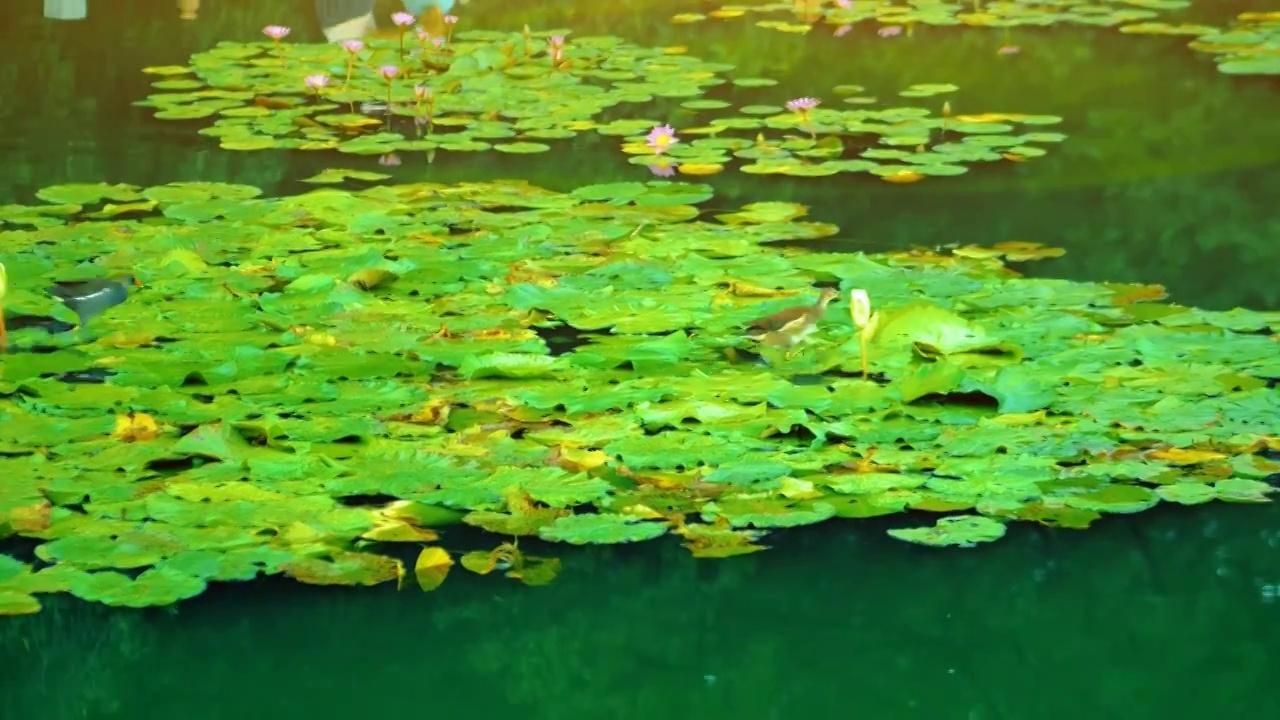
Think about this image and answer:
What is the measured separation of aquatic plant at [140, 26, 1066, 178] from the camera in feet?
17.0

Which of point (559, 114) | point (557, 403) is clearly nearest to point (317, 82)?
point (559, 114)

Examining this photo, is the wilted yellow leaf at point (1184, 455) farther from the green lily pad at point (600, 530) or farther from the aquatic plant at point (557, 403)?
the green lily pad at point (600, 530)

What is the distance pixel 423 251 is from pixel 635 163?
116cm

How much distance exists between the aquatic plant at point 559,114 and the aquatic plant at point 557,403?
95 centimetres

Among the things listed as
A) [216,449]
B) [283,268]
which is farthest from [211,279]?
[216,449]

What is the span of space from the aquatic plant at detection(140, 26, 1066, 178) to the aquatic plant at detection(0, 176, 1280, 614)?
0.95 m

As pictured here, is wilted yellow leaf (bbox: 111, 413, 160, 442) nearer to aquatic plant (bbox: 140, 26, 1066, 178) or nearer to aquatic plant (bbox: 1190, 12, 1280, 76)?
aquatic plant (bbox: 140, 26, 1066, 178)

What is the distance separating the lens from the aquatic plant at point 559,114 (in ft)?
17.0

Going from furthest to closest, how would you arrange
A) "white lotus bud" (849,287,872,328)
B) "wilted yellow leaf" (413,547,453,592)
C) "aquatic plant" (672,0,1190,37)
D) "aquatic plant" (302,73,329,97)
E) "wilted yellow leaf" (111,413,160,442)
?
"aquatic plant" (672,0,1190,37), "aquatic plant" (302,73,329,97), "white lotus bud" (849,287,872,328), "wilted yellow leaf" (111,413,160,442), "wilted yellow leaf" (413,547,453,592)

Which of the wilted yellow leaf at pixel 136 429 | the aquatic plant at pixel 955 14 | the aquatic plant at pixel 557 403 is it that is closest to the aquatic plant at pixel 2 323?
the aquatic plant at pixel 557 403

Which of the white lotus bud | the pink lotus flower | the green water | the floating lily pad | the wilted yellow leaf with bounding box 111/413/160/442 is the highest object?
the pink lotus flower

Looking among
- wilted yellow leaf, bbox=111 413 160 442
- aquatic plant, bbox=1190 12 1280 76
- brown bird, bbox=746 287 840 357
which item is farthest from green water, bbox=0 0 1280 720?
aquatic plant, bbox=1190 12 1280 76

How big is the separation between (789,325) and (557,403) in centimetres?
53

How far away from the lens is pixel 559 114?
581 cm
